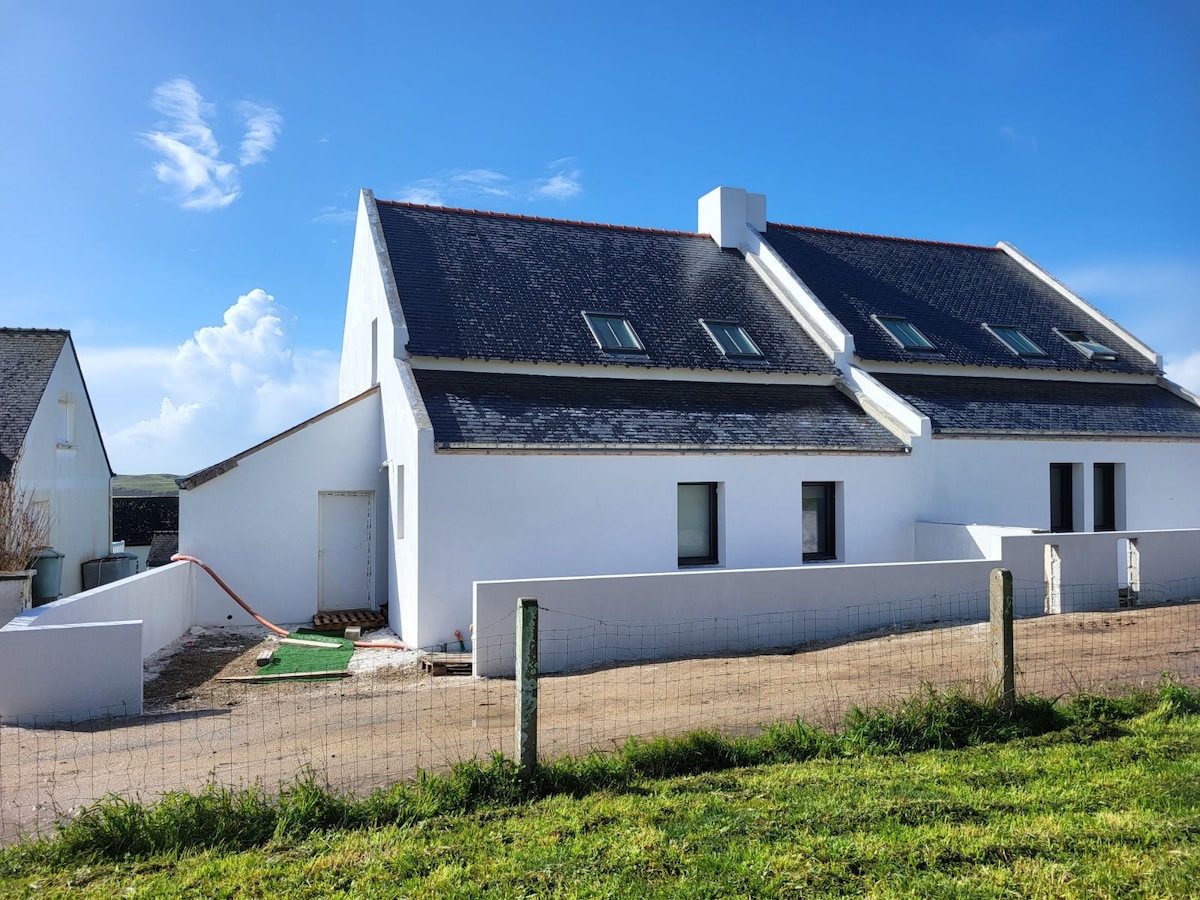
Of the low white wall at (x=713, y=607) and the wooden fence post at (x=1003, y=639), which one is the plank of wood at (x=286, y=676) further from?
the wooden fence post at (x=1003, y=639)

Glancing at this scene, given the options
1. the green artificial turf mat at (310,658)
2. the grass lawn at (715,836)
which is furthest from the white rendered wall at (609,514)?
the grass lawn at (715,836)

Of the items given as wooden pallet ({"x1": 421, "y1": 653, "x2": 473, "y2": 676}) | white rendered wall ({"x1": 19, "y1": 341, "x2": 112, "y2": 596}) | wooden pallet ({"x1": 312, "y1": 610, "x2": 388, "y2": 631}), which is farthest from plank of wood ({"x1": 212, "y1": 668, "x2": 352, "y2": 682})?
white rendered wall ({"x1": 19, "y1": 341, "x2": 112, "y2": 596})

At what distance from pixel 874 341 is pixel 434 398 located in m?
10.6

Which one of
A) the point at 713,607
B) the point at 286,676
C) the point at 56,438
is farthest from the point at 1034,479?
the point at 56,438

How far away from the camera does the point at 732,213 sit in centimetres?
2348

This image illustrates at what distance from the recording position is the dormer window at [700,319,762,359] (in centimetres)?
1873

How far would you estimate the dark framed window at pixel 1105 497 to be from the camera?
63.7 ft

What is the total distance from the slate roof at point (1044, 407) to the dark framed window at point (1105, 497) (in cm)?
90

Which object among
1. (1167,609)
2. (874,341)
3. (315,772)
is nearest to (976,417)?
(874,341)

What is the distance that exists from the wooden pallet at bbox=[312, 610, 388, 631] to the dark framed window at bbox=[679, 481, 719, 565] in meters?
5.69

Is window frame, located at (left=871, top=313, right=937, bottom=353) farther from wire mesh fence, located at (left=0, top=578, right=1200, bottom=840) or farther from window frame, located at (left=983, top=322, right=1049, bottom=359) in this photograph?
wire mesh fence, located at (left=0, top=578, right=1200, bottom=840)

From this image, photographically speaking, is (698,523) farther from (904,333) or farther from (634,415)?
(904,333)

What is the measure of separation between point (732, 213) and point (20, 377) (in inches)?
709

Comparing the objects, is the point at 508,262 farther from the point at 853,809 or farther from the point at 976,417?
the point at 853,809
